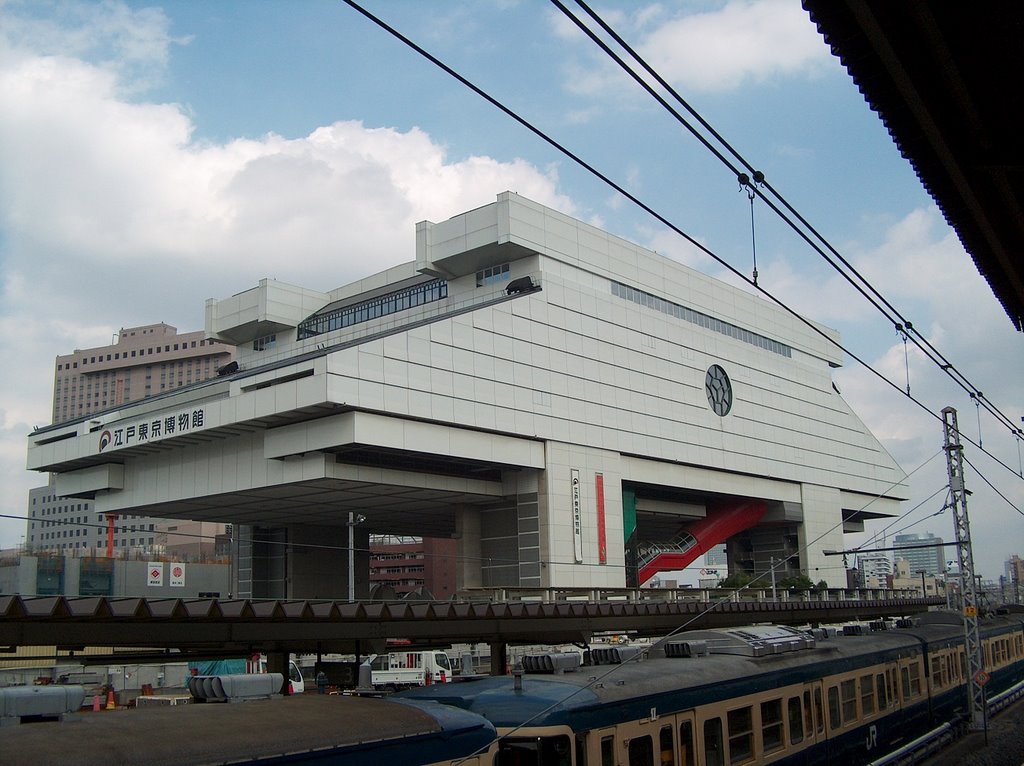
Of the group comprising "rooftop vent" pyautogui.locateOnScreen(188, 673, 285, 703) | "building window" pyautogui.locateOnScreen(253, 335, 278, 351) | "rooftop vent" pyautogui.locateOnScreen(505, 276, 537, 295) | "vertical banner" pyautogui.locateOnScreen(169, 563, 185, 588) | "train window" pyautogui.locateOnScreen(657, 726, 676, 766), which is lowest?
"train window" pyautogui.locateOnScreen(657, 726, 676, 766)

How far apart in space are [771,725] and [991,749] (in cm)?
1210

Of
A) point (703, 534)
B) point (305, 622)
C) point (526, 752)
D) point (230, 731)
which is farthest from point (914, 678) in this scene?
point (703, 534)

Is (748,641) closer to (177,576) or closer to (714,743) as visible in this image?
(714,743)

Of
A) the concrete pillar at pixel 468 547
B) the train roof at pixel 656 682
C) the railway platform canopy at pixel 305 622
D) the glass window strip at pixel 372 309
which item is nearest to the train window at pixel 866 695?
the train roof at pixel 656 682

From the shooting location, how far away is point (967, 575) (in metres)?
28.4

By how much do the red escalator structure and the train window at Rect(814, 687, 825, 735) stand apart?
5795 cm

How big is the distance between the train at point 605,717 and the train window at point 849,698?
0.13 feet

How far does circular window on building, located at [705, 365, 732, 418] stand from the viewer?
73.2m

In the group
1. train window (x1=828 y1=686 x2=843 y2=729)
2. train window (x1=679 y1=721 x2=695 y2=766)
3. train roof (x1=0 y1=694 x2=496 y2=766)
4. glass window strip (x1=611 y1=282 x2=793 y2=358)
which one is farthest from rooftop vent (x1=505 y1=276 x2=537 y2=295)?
train roof (x1=0 y1=694 x2=496 y2=766)

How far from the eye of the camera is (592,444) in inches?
2420

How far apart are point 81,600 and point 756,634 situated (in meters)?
15.2

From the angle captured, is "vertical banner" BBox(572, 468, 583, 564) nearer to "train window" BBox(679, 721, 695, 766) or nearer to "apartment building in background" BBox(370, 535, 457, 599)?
"train window" BBox(679, 721, 695, 766)

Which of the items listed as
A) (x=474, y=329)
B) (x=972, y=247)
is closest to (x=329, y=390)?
(x=474, y=329)

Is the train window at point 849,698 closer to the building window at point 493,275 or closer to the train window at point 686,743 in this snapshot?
the train window at point 686,743
